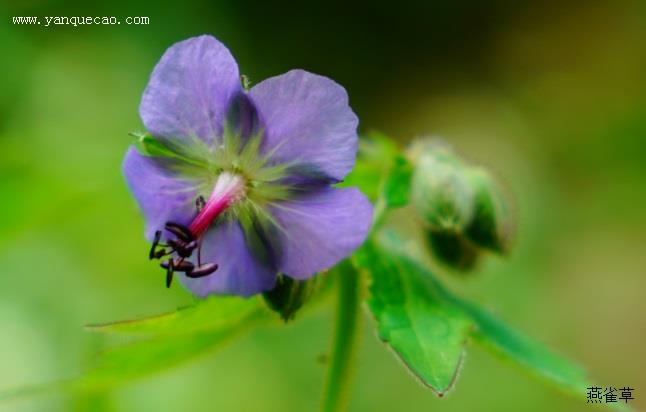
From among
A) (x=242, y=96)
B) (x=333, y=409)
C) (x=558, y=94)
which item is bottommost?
(x=333, y=409)

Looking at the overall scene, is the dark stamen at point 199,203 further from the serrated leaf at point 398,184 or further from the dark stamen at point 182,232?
the serrated leaf at point 398,184

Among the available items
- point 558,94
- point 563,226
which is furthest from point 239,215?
point 558,94

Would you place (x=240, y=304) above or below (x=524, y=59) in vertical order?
below

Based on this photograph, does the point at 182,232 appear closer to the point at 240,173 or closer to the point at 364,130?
the point at 240,173

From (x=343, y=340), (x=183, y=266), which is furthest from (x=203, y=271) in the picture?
(x=343, y=340)

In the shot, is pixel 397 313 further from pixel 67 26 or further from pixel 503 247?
pixel 67 26

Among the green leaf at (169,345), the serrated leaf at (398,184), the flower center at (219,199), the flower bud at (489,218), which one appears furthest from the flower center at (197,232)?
the flower bud at (489,218)

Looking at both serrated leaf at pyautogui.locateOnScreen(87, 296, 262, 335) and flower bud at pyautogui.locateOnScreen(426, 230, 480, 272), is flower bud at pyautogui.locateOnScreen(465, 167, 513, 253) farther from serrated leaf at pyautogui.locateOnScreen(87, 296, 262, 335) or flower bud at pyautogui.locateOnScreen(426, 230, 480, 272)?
serrated leaf at pyautogui.locateOnScreen(87, 296, 262, 335)
